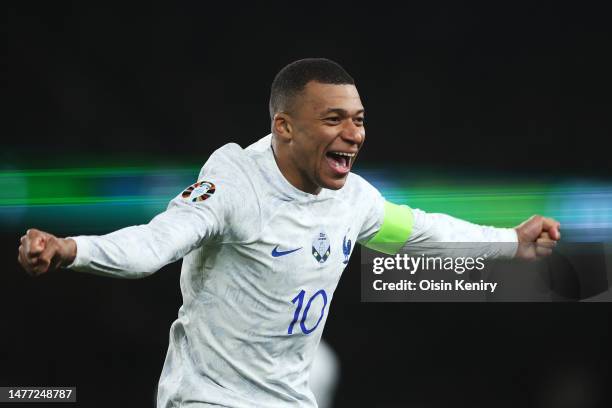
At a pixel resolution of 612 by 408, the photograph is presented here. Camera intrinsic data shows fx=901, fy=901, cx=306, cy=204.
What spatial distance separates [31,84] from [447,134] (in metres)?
2.29

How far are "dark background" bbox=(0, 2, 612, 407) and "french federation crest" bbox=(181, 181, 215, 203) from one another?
226 centimetres

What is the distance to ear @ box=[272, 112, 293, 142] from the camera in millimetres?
2969

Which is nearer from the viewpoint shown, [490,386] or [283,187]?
[283,187]

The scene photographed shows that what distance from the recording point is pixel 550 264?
478 centimetres

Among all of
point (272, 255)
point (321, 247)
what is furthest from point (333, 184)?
point (272, 255)

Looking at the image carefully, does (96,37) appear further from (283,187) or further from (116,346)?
(283,187)

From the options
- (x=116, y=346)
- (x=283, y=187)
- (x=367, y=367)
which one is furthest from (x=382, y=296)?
(x=283, y=187)

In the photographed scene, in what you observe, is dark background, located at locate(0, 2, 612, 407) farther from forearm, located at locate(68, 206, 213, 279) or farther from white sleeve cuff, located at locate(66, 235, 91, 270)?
white sleeve cuff, located at locate(66, 235, 91, 270)

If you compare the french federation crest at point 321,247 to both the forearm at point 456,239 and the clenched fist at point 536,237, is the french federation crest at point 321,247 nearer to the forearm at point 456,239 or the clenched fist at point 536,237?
the forearm at point 456,239

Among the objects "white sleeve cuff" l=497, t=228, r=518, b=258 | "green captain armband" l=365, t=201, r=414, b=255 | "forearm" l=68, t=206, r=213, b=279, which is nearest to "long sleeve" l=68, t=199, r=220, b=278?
"forearm" l=68, t=206, r=213, b=279

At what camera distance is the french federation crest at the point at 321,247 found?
2941mm

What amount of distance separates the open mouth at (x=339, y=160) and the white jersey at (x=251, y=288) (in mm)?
138

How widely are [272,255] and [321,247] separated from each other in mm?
198

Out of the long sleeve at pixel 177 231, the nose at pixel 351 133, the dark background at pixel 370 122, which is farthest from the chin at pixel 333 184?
the dark background at pixel 370 122
